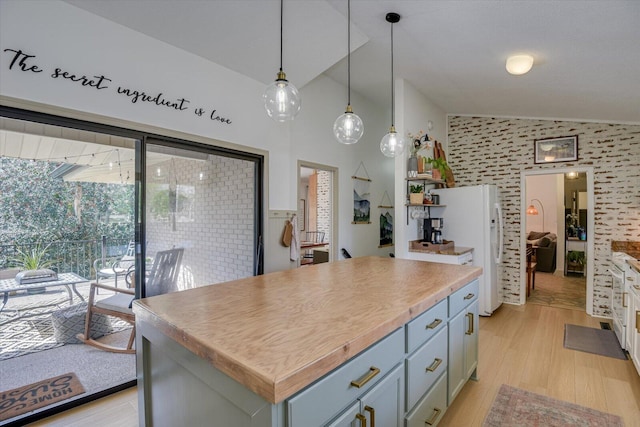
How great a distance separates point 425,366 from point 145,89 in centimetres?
275

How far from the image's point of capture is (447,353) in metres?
2.01

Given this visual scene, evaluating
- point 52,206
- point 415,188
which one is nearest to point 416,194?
point 415,188

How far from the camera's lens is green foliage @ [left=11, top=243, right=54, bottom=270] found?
2.14 meters

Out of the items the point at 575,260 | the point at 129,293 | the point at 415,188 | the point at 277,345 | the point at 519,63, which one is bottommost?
the point at 575,260

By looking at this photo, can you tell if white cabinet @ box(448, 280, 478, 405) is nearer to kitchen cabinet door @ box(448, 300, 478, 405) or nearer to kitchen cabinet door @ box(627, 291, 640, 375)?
kitchen cabinet door @ box(448, 300, 478, 405)

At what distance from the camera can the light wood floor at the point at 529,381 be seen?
2.20 meters

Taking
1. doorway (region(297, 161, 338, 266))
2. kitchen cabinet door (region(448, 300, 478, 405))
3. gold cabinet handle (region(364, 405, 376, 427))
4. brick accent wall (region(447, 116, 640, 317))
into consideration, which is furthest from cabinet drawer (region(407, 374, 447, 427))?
brick accent wall (region(447, 116, 640, 317))

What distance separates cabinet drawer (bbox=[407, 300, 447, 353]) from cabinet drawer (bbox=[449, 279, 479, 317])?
128mm

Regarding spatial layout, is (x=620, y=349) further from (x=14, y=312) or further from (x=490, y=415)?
(x=14, y=312)

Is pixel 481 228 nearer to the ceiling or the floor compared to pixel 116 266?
nearer to the ceiling

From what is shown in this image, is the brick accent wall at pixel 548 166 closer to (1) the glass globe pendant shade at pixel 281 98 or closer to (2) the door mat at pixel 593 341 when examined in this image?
(2) the door mat at pixel 593 341

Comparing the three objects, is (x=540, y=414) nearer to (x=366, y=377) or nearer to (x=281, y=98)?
(x=366, y=377)

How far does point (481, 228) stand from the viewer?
4.37 meters

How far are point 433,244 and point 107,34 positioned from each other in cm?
401
